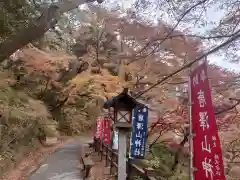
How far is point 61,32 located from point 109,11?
A: 201 inches

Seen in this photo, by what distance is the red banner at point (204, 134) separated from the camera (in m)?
3.32

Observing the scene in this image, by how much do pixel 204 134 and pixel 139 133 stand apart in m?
4.21

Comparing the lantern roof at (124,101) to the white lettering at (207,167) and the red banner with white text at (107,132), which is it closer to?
the white lettering at (207,167)

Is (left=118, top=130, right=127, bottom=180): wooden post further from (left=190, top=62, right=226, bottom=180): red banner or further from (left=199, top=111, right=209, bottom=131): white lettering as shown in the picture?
(left=199, top=111, right=209, bottom=131): white lettering

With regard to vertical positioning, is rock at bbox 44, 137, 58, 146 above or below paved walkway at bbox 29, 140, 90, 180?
above

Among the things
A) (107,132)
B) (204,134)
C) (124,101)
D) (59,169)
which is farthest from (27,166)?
(204,134)

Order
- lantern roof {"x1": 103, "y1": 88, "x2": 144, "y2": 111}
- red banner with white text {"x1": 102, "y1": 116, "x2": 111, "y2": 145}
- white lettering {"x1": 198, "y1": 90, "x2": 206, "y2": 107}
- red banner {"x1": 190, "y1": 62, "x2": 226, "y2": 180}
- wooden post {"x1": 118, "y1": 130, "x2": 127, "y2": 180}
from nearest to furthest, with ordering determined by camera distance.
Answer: red banner {"x1": 190, "y1": 62, "x2": 226, "y2": 180}
white lettering {"x1": 198, "y1": 90, "x2": 206, "y2": 107}
wooden post {"x1": 118, "y1": 130, "x2": 127, "y2": 180}
lantern roof {"x1": 103, "y1": 88, "x2": 144, "y2": 111}
red banner with white text {"x1": 102, "y1": 116, "x2": 111, "y2": 145}

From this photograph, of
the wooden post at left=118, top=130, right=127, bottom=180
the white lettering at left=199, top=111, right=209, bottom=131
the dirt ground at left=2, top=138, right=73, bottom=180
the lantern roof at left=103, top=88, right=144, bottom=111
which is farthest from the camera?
the dirt ground at left=2, top=138, right=73, bottom=180

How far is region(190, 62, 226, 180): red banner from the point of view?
332 cm

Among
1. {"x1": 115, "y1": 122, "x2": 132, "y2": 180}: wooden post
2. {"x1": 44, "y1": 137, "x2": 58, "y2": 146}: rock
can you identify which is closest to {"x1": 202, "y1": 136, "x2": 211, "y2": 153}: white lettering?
{"x1": 115, "y1": 122, "x2": 132, "y2": 180}: wooden post

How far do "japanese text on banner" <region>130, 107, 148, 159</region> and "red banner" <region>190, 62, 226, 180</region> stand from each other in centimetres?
383

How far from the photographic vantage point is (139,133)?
7738 mm

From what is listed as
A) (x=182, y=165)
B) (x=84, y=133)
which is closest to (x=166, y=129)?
(x=182, y=165)

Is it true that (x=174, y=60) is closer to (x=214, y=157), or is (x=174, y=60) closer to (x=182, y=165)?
(x=182, y=165)
